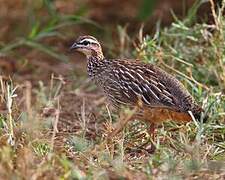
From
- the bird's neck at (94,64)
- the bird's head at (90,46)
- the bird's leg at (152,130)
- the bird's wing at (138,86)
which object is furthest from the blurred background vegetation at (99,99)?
the bird's head at (90,46)

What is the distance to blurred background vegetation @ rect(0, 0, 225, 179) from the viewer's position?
5.21 metres

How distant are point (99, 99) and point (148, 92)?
2.06 m

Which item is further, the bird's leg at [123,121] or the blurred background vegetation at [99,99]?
the blurred background vegetation at [99,99]

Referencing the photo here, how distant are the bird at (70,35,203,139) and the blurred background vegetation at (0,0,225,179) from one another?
137 mm

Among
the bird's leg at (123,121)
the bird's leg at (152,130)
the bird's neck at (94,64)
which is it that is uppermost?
the bird's neck at (94,64)

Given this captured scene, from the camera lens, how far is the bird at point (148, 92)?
620cm

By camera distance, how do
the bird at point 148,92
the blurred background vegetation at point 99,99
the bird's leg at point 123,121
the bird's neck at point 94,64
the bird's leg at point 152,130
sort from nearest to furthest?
the bird's leg at point 123,121 → the blurred background vegetation at point 99,99 → the bird at point 148,92 → the bird's leg at point 152,130 → the bird's neck at point 94,64

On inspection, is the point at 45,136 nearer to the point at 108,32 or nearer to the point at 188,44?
the point at 188,44

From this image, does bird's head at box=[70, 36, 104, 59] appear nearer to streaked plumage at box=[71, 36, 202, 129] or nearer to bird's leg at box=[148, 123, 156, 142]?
streaked plumage at box=[71, 36, 202, 129]

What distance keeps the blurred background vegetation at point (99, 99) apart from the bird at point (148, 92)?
0.45ft

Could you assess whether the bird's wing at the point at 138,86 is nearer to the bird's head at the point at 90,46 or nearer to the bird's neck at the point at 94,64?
the bird's neck at the point at 94,64

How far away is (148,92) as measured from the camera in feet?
20.6

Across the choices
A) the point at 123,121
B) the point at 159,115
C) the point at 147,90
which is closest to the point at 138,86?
the point at 147,90

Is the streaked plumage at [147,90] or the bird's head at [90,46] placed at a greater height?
the bird's head at [90,46]
